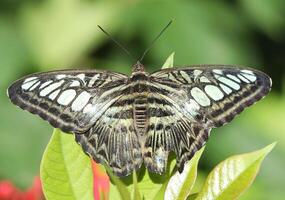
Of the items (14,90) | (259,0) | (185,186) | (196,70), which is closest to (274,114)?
(259,0)

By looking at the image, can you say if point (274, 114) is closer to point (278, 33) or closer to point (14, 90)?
point (278, 33)

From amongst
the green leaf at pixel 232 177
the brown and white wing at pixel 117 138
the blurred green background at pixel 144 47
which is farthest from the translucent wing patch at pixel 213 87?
the blurred green background at pixel 144 47

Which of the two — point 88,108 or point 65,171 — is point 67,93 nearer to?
point 88,108

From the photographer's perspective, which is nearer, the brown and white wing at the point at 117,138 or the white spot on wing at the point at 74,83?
the brown and white wing at the point at 117,138

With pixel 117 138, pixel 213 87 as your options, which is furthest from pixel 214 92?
pixel 117 138

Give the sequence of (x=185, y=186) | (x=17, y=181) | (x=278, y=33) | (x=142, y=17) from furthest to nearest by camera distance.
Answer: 1. (x=278, y=33)
2. (x=142, y=17)
3. (x=17, y=181)
4. (x=185, y=186)

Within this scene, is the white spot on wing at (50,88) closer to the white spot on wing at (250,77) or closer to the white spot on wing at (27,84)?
the white spot on wing at (27,84)
